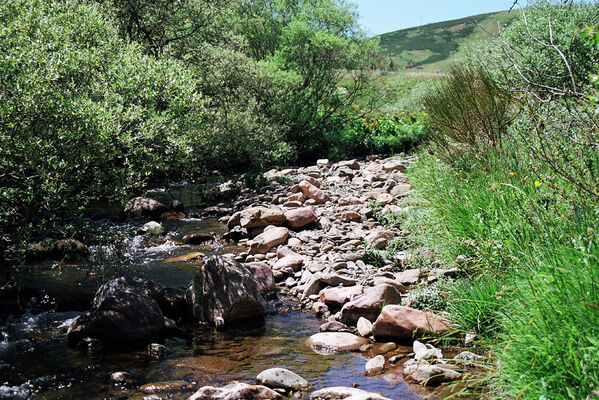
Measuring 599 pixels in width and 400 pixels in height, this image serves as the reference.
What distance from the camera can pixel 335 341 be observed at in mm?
5441

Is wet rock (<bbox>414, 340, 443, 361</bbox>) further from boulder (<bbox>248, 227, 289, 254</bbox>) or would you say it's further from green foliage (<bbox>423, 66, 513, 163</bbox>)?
boulder (<bbox>248, 227, 289, 254</bbox>)

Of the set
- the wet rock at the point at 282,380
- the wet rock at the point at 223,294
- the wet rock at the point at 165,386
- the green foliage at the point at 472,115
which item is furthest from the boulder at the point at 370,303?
the green foliage at the point at 472,115

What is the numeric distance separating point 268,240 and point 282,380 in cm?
476

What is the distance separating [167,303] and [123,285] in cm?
Answer: 70

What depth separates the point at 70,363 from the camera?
5145 millimetres

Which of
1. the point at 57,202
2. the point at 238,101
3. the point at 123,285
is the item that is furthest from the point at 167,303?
the point at 238,101

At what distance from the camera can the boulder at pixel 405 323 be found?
16.9 feet

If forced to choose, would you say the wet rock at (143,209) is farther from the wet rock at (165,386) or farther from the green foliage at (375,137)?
the green foliage at (375,137)

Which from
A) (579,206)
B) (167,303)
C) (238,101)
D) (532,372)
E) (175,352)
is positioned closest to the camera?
(532,372)

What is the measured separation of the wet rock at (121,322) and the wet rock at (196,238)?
4054 millimetres

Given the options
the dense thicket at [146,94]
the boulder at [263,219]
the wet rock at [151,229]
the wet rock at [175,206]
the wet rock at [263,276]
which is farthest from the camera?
the wet rock at [175,206]

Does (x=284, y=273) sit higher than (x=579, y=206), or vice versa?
(x=579, y=206)

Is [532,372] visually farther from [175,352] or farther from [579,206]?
[175,352]

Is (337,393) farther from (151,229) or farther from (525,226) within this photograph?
(151,229)
